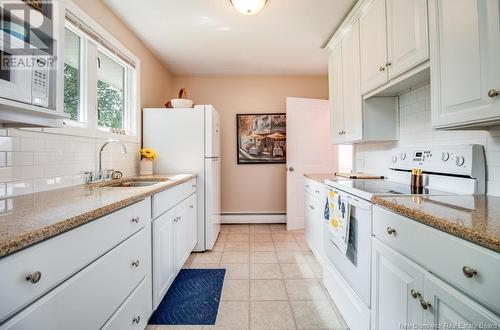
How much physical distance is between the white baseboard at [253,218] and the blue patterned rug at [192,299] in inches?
63.6

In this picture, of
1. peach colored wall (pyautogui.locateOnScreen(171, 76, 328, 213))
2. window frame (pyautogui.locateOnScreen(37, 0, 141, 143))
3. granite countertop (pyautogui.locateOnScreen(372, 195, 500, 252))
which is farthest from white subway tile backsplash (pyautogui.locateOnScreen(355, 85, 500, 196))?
window frame (pyautogui.locateOnScreen(37, 0, 141, 143))

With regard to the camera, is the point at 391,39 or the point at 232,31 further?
the point at 232,31

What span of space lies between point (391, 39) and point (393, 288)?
150cm

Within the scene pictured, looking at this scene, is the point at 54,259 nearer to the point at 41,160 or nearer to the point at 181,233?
the point at 41,160

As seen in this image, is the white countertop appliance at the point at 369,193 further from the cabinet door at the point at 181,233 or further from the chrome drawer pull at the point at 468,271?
the cabinet door at the point at 181,233

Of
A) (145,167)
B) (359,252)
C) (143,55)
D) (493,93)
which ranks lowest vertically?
(359,252)

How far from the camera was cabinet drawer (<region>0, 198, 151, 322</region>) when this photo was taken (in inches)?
23.7

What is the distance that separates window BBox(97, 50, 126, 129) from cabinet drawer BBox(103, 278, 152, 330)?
1469 mm

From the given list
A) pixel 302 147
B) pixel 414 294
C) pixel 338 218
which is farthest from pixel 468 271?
pixel 302 147

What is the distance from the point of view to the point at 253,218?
3.95 m

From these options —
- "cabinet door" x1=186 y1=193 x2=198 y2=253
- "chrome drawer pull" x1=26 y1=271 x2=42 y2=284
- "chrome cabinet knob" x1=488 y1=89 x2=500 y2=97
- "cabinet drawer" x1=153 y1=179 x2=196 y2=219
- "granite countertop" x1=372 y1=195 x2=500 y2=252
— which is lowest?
"cabinet door" x1=186 y1=193 x2=198 y2=253

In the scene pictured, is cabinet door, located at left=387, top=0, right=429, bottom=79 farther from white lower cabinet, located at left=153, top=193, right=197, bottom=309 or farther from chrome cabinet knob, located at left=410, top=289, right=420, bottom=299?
white lower cabinet, located at left=153, top=193, right=197, bottom=309

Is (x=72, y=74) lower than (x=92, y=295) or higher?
higher

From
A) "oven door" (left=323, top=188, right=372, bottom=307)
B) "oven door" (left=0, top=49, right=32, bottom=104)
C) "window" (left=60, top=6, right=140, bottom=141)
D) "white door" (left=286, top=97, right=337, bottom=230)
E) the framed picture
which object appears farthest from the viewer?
the framed picture
